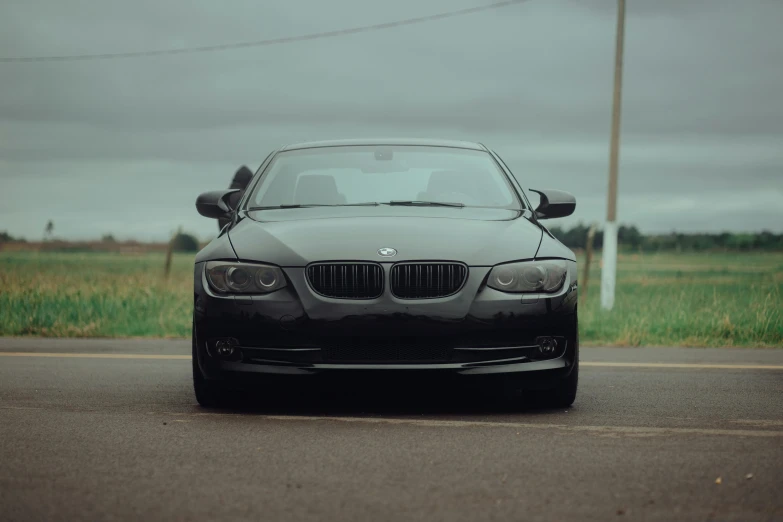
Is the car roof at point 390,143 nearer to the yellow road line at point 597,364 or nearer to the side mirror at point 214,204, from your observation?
the side mirror at point 214,204

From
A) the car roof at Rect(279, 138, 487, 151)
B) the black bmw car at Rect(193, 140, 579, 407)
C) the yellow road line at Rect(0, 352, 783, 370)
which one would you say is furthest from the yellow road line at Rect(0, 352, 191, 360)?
the black bmw car at Rect(193, 140, 579, 407)

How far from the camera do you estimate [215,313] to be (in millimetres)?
6023

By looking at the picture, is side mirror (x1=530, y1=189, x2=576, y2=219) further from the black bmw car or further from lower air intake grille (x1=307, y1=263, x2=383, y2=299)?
lower air intake grille (x1=307, y1=263, x2=383, y2=299)

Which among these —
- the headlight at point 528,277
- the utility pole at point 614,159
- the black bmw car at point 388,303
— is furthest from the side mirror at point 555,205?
the utility pole at point 614,159

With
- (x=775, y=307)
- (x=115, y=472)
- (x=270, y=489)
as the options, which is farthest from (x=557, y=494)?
(x=775, y=307)

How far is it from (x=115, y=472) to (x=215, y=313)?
1528 mm

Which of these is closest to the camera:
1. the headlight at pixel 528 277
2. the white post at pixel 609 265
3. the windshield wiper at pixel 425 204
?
the headlight at pixel 528 277

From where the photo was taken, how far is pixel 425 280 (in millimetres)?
5906

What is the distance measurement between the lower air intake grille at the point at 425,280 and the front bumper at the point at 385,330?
0.06m

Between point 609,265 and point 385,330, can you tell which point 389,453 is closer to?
point 385,330

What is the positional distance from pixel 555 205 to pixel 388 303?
6.54 feet

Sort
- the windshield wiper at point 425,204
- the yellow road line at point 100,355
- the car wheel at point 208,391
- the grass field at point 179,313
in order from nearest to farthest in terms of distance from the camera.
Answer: the car wheel at point 208,391, the windshield wiper at point 425,204, the yellow road line at point 100,355, the grass field at point 179,313

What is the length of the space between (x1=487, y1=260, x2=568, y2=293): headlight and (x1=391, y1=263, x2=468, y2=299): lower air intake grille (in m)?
0.18

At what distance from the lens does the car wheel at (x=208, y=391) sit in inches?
247
